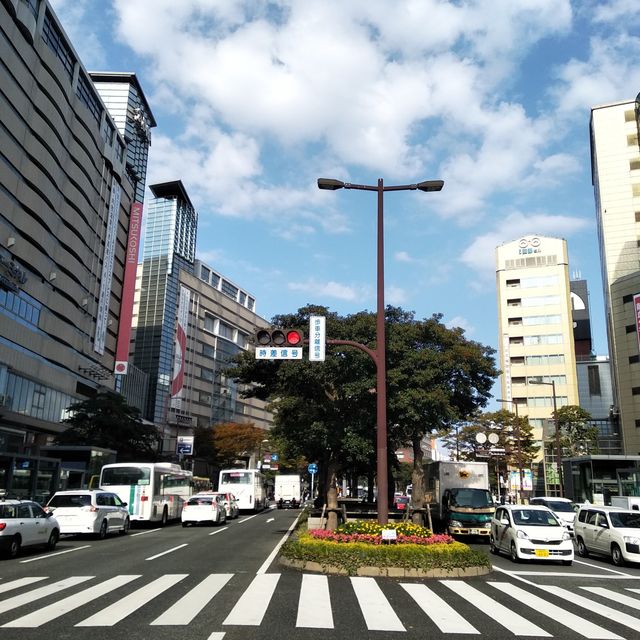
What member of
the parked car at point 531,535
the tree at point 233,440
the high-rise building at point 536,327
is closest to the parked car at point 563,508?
the parked car at point 531,535

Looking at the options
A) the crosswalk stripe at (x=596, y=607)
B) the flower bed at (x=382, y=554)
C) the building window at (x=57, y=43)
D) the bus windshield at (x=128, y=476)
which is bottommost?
the crosswalk stripe at (x=596, y=607)

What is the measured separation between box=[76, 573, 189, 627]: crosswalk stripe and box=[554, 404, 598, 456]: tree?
48927 millimetres

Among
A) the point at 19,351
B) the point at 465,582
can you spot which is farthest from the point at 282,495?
the point at 465,582

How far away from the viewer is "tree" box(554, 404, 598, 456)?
53688 mm

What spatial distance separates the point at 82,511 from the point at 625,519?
1722cm

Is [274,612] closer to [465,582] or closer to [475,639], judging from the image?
[475,639]

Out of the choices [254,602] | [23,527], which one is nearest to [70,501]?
[23,527]

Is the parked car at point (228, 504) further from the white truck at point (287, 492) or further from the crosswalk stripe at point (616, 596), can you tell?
the crosswalk stripe at point (616, 596)

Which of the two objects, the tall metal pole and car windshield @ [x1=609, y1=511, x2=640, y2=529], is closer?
the tall metal pole

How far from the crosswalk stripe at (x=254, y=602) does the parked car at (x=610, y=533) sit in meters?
9.67

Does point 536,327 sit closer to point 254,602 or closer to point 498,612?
point 498,612

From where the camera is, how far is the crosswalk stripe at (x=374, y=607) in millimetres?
7815

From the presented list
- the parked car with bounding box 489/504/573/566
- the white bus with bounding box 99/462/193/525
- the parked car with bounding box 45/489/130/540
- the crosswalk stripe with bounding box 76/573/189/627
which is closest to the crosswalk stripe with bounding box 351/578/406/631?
the crosswalk stripe with bounding box 76/573/189/627

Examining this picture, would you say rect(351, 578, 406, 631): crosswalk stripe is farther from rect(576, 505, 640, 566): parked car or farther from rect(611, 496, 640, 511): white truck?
rect(611, 496, 640, 511): white truck
